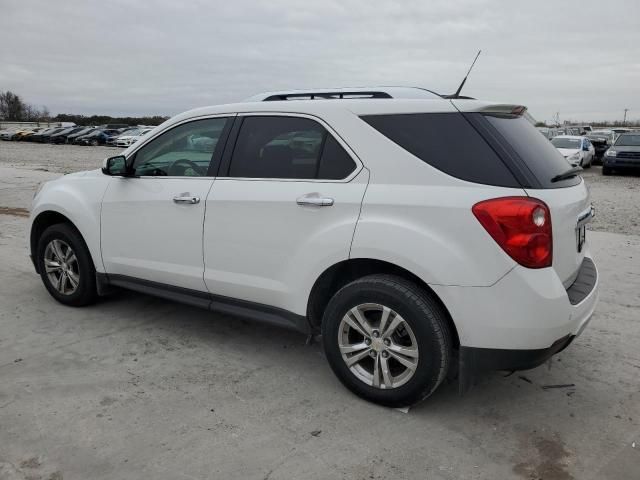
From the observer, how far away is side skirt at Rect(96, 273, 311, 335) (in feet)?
12.0

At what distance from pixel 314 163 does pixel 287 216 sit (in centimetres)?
37

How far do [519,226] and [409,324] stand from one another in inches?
30.8

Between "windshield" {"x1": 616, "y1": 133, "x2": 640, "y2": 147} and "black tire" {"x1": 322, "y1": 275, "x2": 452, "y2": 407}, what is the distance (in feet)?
65.6

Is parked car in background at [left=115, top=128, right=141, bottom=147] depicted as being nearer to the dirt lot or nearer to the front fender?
the front fender

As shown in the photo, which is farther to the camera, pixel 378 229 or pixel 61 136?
pixel 61 136

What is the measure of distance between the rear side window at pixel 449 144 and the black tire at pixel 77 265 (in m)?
2.85

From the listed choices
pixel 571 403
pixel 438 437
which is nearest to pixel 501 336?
pixel 438 437

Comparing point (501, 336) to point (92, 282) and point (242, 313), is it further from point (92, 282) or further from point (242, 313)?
point (92, 282)

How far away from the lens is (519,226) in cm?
284

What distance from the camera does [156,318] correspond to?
190 inches

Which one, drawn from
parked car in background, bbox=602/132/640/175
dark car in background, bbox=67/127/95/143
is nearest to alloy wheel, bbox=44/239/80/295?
parked car in background, bbox=602/132/640/175

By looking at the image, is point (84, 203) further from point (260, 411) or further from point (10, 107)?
point (10, 107)

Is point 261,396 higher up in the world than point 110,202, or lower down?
lower down

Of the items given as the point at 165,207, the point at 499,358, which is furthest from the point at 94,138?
the point at 499,358
